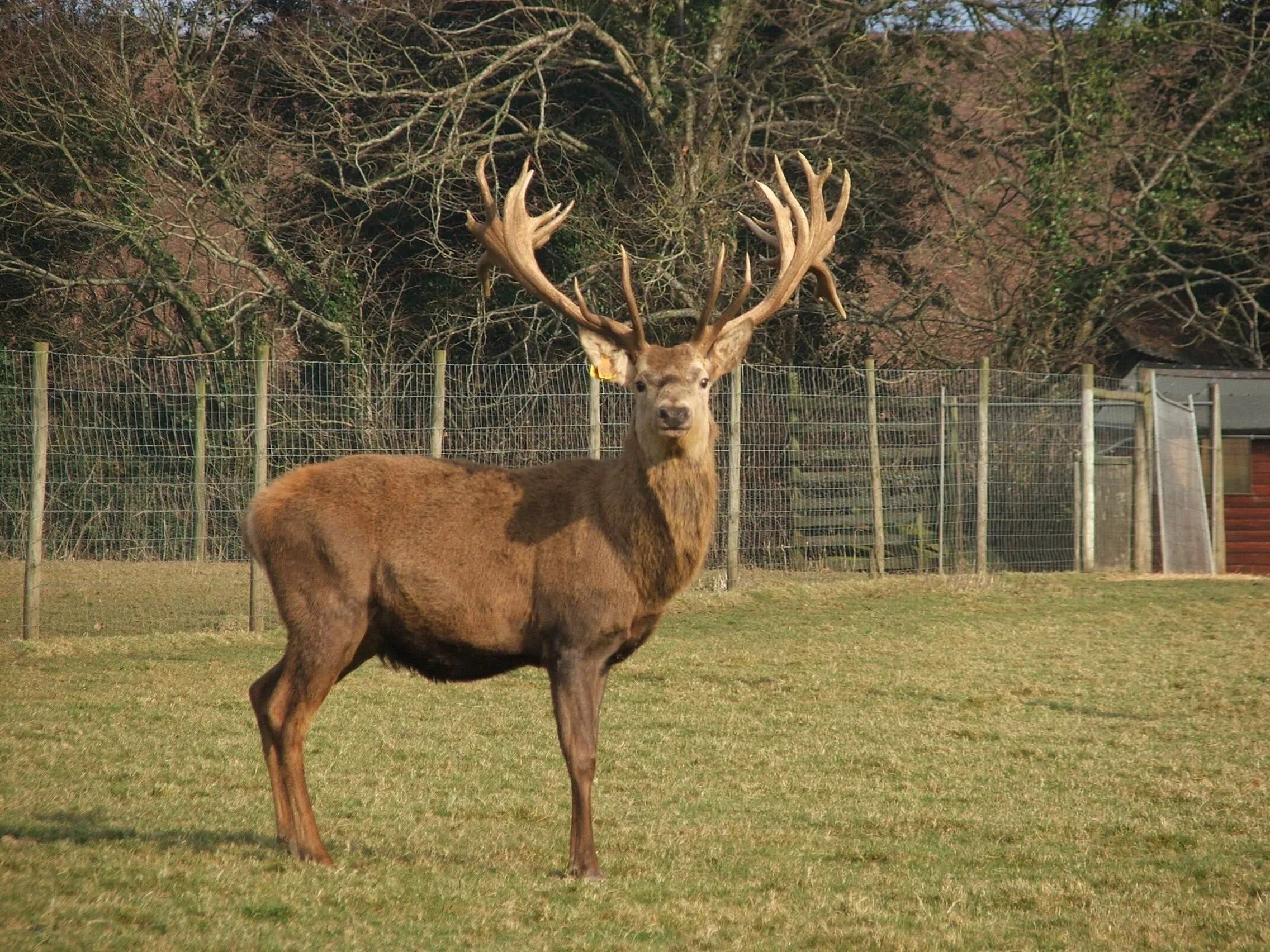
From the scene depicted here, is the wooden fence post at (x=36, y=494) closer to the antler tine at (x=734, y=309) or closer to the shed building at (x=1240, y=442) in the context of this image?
the antler tine at (x=734, y=309)

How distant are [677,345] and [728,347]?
1.14 feet

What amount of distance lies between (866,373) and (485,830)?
35.8ft

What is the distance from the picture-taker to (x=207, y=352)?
19.2 m

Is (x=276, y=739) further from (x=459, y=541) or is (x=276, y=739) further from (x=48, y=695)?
(x=48, y=695)

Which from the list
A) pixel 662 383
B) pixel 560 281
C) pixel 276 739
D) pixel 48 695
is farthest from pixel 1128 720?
pixel 560 281

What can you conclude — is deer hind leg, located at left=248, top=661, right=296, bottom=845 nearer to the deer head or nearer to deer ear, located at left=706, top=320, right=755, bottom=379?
the deer head

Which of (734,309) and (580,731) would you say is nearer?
(580,731)

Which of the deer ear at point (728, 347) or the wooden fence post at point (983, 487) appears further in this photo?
the wooden fence post at point (983, 487)

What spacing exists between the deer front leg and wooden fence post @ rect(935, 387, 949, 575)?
11.2 metres

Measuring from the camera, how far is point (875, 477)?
1644 cm

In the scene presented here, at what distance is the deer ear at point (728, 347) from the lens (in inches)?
266

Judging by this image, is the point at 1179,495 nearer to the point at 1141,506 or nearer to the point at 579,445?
the point at 1141,506

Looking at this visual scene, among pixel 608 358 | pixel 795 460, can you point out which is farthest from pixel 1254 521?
pixel 608 358

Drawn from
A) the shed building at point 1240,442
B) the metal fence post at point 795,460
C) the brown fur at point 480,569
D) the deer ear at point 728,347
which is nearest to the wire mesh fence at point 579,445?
the metal fence post at point 795,460
